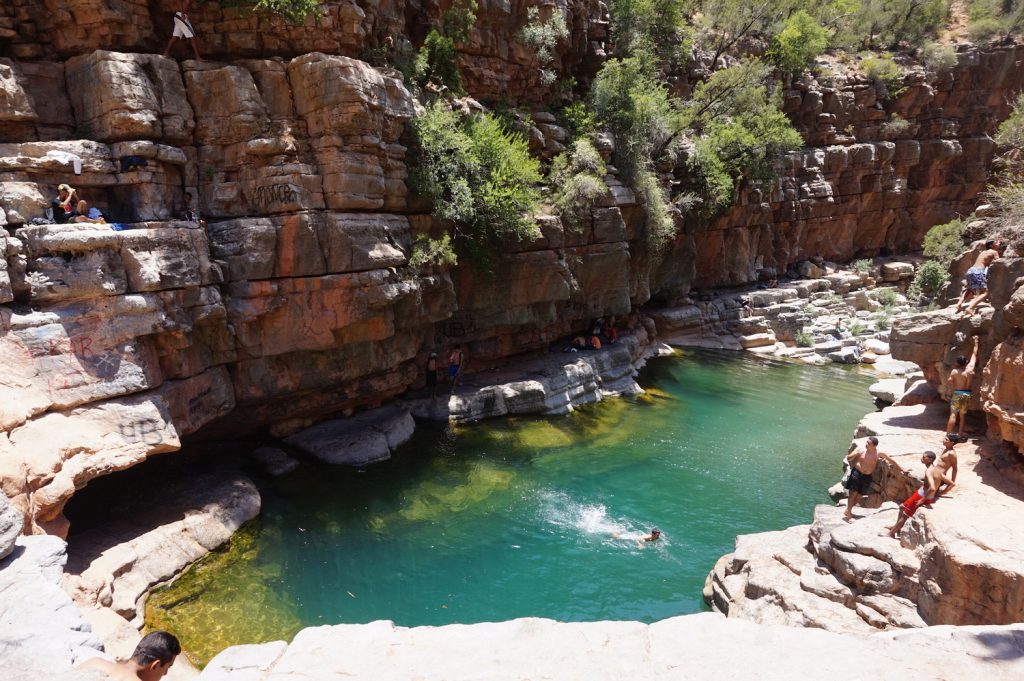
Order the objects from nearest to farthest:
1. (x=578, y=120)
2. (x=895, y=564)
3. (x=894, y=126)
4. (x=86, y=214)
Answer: (x=895, y=564)
(x=86, y=214)
(x=578, y=120)
(x=894, y=126)

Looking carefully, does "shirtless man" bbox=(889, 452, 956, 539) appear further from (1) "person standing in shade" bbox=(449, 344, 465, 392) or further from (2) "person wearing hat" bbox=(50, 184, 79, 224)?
(2) "person wearing hat" bbox=(50, 184, 79, 224)

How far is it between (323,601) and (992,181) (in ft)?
137

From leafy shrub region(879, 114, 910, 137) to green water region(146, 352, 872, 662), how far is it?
2304 centimetres

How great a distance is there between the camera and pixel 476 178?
14641 millimetres

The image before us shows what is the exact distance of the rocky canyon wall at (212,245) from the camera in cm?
851

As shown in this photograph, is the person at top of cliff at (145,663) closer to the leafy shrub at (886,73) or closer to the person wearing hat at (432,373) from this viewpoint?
the person wearing hat at (432,373)

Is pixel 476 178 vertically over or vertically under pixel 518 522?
over

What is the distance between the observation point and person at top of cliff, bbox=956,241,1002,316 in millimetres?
11078

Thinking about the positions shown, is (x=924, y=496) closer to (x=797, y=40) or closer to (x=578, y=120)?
(x=578, y=120)

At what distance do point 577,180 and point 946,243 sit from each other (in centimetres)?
1983

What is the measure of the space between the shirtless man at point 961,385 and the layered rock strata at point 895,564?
0.57m

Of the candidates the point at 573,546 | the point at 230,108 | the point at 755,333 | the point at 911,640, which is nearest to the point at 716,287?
the point at 755,333

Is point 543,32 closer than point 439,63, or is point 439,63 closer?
point 439,63

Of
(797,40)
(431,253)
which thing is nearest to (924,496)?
(431,253)
